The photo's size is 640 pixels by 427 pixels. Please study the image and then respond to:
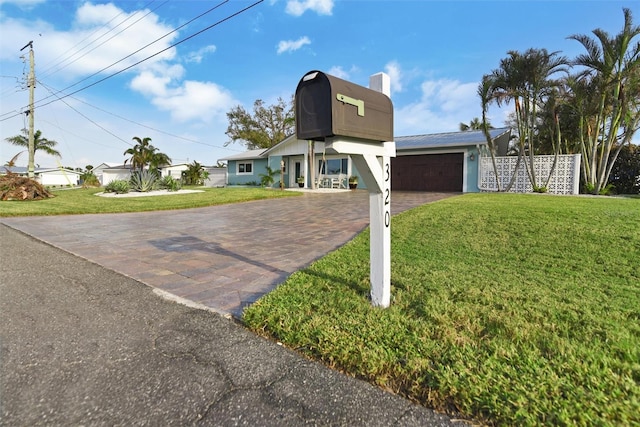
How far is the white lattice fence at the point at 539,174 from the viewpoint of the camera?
13586 millimetres

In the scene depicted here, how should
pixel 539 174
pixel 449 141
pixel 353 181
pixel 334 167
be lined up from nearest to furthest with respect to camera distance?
1. pixel 539 174
2. pixel 449 141
3. pixel 353 181
4. pixel 334 167

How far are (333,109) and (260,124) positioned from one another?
37776 mm

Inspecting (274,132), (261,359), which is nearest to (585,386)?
(261,359)

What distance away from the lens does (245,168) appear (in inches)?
1040

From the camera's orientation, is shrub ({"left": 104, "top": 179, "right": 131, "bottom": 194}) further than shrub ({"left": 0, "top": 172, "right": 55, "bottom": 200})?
Yes

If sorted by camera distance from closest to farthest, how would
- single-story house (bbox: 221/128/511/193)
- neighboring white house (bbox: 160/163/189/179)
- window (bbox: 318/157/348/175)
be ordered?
single-story house (bbox: 221/128/511/193) < window (bbox: 318/157/348/175) < neighboring white house (bbox: 160/163/189/179)

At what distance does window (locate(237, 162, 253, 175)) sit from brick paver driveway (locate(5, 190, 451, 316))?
16.8 meters

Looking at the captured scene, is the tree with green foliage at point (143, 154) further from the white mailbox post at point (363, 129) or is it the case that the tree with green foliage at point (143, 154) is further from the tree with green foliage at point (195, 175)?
the white mailbox post at point (363, 129)

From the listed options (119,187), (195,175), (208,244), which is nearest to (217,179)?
(195,175)

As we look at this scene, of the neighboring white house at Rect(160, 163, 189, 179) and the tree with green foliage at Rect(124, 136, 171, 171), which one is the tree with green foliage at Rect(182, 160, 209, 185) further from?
the neighboring white house at Rect(160, 163, 189, 179)

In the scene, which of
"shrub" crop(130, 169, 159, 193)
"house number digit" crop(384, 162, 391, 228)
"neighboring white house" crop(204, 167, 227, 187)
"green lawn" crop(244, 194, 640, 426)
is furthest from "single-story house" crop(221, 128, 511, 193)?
"house number digit" crop(384, 162, 391, 228)

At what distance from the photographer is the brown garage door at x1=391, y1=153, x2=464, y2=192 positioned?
16.7 meters

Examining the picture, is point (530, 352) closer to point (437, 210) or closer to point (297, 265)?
point (297, 265)

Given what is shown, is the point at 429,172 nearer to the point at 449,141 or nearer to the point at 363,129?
the point at 449,141
